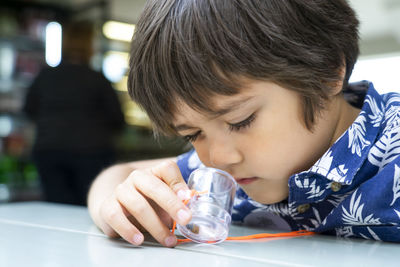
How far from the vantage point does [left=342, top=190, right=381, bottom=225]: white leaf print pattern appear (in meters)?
0.79

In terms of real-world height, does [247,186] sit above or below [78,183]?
above

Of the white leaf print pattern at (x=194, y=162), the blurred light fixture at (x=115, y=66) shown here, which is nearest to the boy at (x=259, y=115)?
the white leaf print pattern at (x=194, y=162)

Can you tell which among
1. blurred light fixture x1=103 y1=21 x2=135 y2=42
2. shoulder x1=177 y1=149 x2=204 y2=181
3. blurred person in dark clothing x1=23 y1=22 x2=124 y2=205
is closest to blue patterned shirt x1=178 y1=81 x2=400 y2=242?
shoulder x1=177 y1=149 x2=204 y2=181

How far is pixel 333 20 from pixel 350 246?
438mm

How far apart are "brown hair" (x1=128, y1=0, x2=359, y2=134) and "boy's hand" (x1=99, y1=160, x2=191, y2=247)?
0.13 meters

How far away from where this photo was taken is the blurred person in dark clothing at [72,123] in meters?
2.44

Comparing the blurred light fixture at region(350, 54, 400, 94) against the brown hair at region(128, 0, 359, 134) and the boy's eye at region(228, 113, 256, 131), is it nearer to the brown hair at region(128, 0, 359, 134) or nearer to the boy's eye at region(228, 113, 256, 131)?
the brown hair at region(128, 0, 359, 134)

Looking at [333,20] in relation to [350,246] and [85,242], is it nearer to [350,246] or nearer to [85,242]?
[350,246]

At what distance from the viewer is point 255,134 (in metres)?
0.75

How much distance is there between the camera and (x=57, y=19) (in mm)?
3881

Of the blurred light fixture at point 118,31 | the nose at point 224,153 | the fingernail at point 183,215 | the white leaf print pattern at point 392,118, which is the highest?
the blurred light fixture at point 118,31

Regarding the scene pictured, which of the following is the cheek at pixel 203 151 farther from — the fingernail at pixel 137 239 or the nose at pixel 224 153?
the fingernail at pixel 137 239

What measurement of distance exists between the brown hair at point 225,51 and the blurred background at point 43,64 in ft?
7.25

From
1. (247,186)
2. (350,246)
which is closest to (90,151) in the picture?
(247,186)
